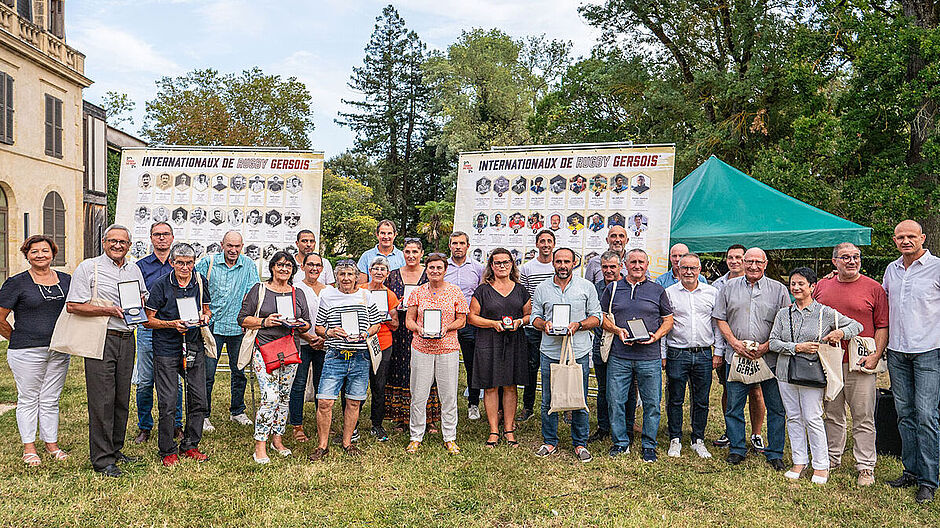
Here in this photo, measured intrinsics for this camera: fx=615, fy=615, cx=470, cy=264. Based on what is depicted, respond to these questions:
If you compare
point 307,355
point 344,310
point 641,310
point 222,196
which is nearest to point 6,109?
point 222,196

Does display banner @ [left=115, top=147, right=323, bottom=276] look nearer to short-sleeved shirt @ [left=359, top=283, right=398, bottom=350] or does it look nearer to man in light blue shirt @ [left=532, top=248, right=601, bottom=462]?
short-sleeved shirt @ [left=359, top=283, right=398, bottom=350]

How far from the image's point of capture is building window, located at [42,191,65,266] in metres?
16.4

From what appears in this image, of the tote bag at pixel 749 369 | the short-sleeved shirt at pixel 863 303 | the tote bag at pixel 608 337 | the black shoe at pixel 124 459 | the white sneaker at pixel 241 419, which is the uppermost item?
the short-sleeved shirt at pixel 863 303

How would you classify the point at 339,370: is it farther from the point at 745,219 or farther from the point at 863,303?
the point at 745,219

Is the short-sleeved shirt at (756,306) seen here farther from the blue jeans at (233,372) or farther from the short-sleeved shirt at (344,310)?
the blue jeans at (233,372)

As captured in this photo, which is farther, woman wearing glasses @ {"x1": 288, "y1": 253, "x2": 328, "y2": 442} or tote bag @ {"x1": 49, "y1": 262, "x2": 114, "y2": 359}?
woman wearing glasses @ {"x1": 288, "y1": 253, "x2": 328, "y2": 442}

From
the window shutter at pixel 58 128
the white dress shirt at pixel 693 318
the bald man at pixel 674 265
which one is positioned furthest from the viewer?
the window shutter at pixel 58 128

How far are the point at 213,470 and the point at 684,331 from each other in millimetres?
3937

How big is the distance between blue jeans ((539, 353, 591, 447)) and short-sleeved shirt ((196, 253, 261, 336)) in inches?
113

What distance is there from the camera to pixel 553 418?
17.3 feet

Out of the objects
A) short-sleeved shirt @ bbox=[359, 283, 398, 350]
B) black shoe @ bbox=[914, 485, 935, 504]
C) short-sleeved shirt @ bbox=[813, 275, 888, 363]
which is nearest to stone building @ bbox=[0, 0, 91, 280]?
short-sleeved shirt @ bbox=[359, 283, 398, 350]

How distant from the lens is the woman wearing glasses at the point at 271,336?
4.79 m

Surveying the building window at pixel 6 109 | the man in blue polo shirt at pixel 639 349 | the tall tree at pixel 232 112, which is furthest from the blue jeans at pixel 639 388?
the tall tree at pixel 232 112

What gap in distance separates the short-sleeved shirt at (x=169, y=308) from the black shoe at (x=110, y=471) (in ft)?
2.86
